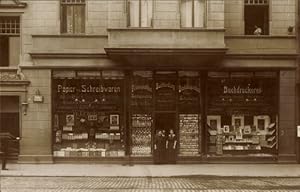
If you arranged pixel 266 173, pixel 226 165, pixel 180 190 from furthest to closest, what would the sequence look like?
pixel 226 165
pixel 266 173
pixel 180 190

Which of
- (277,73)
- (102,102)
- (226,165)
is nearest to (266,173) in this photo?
(226,165)

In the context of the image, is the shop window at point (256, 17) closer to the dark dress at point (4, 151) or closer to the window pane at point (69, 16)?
the window pane at point (69, 16)

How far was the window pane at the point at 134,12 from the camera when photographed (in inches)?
1035

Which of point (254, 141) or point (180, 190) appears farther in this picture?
point (254, 141)

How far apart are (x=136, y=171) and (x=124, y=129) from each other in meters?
3.26

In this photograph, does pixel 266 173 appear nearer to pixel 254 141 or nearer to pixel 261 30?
pixel 254 141

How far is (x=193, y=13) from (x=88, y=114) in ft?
19.9

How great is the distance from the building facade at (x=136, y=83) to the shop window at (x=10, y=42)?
1.6 inches

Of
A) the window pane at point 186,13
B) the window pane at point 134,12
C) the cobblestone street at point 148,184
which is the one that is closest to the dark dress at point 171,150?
the window pane at point 186,13

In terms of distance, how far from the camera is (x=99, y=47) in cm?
2620

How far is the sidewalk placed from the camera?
884 inches

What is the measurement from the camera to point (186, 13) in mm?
26312

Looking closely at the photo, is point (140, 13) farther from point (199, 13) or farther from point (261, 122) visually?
point (261, 122)

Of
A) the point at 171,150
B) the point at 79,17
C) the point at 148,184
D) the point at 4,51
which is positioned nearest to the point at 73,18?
the point at 79,17
